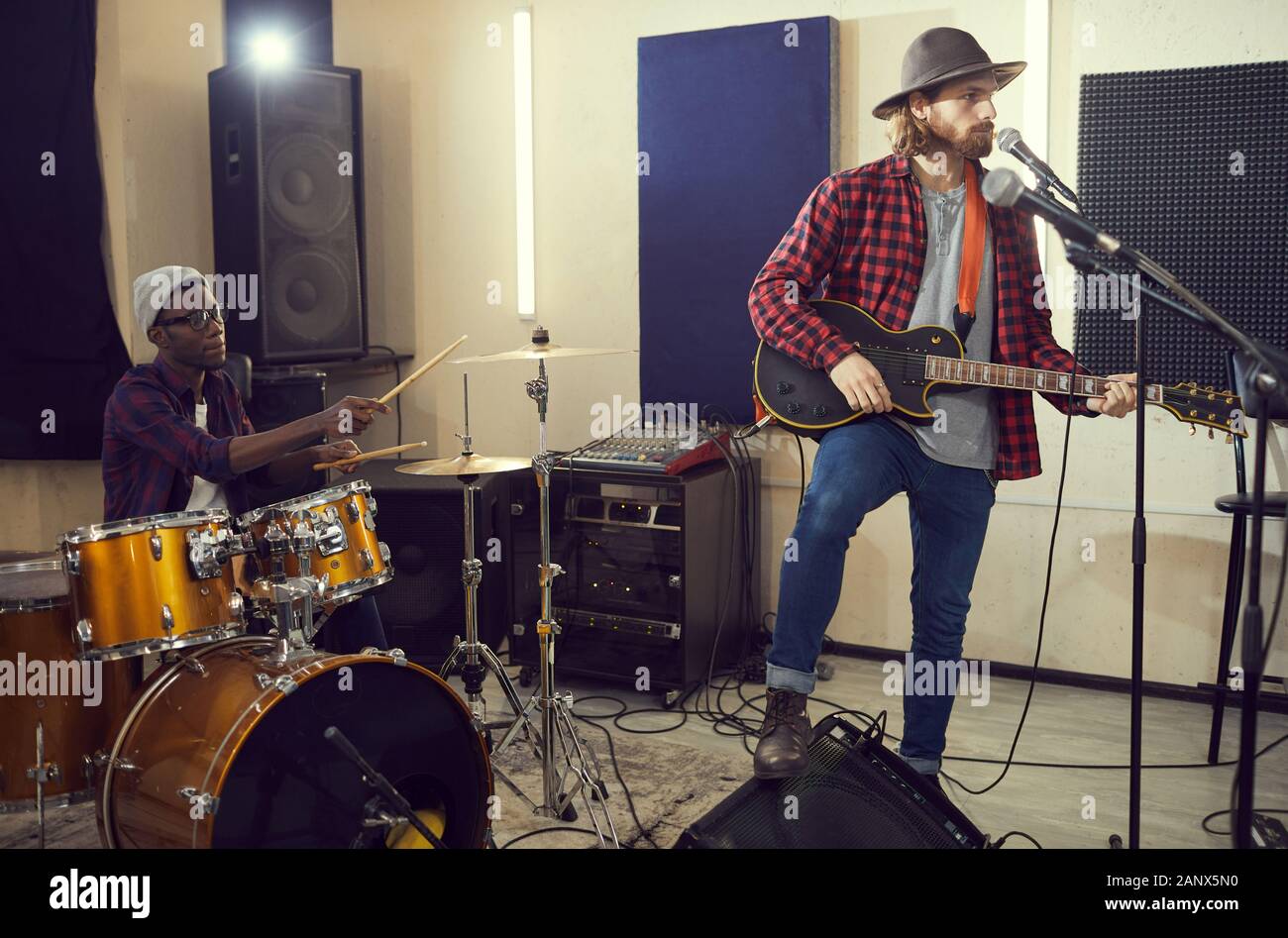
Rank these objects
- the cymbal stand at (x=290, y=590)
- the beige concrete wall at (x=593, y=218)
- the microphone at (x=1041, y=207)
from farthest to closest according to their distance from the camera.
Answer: the beige concrete wall at (x=593, y=218), the cymbal stand at (x=290, y=590), the microphone at (x=1041, y=207)

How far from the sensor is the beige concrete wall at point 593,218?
3758 mm

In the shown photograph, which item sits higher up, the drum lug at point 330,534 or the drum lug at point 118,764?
the drum lug at point 330,534

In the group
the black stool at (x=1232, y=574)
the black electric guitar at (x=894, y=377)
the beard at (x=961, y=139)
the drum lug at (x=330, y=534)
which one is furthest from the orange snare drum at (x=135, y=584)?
the black stool at (x=1232, y=574)

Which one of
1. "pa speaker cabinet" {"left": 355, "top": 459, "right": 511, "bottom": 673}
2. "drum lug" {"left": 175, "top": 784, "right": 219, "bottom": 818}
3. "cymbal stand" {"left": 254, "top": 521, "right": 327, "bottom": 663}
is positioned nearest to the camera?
"drum lug" {"left": 175, "top": 784, "right": 219, "bottom": 818}

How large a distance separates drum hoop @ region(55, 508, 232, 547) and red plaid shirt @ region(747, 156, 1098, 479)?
50.6 inches

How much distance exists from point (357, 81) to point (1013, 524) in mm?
2953

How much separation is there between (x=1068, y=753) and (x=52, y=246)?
380 centimetres

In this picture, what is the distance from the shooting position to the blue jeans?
2438mm

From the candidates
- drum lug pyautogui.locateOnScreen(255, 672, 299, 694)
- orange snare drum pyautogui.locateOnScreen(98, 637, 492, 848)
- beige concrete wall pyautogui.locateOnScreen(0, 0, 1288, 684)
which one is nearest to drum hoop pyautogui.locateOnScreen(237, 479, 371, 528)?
orange snare drum pyautogui.locateOnScreen(98, 637, 492, 848)

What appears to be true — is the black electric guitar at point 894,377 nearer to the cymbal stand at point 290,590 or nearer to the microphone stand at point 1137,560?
the microphone stand at point 1137,560

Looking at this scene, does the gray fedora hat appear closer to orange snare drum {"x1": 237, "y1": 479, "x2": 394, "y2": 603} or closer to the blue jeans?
the blue jeans

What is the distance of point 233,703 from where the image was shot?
2135 millimetres

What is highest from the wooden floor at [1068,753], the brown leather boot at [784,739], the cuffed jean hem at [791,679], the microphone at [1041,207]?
the microphone at [1041,207]

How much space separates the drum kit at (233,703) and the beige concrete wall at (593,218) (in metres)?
1.89
